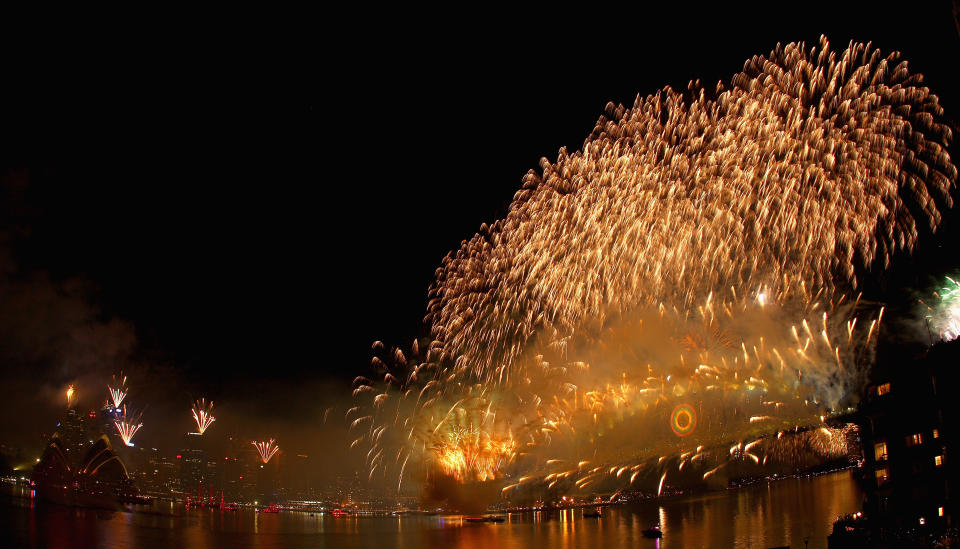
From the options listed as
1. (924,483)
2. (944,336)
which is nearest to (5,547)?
(924,483)

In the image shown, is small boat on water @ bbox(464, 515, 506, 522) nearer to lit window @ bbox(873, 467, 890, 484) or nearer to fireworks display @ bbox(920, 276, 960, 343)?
lit window @ bbox(873, 467, 890, 484)

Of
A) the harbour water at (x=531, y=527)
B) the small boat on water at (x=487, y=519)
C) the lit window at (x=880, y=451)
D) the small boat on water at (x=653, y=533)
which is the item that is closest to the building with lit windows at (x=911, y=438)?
the lit window at (x=880, y=451)

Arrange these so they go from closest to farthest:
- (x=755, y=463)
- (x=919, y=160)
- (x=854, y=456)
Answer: (x=919, y=160) < (x=854, y=456) < (x=755, y=463)

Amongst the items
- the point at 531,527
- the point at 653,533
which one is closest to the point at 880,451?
the point at 653,533

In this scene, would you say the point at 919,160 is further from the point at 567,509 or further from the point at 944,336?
the point at 567,509

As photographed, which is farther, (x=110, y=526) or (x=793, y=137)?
(x=110, y=526)

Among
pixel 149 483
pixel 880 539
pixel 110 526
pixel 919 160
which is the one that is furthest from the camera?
pixel 149 483
